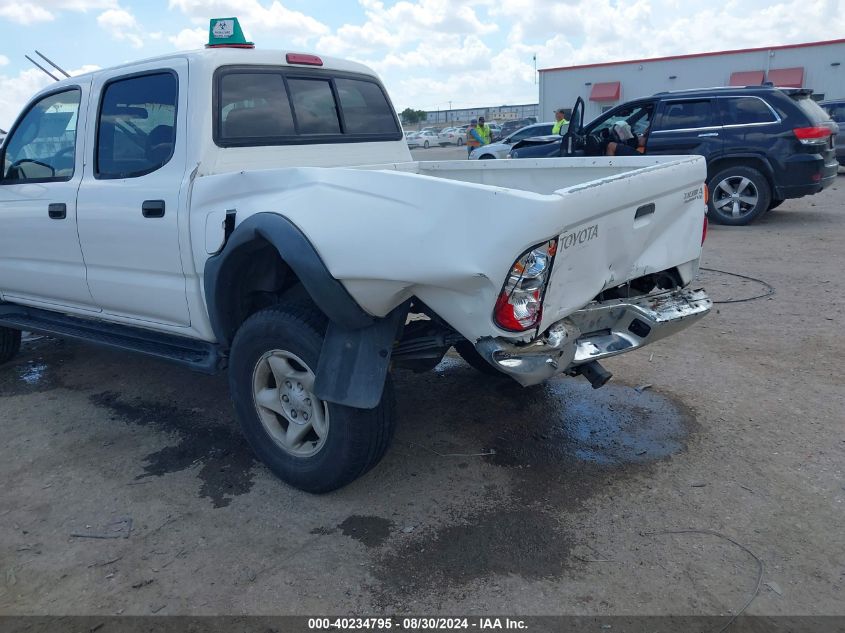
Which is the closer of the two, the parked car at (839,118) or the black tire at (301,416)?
the black tire at (301,416)

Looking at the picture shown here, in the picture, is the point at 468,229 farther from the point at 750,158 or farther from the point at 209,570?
the point at 750,158

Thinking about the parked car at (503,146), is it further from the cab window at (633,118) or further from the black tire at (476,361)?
the black tire at (476,361)

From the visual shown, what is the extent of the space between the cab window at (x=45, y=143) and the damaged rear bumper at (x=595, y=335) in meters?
3.14

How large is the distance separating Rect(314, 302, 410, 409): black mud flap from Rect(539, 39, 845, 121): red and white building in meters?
25.1

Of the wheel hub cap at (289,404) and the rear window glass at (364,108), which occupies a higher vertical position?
the rear window glass at (364,108)

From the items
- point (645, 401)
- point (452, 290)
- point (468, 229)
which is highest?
point (468, 229)

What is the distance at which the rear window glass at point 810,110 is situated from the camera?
9334 mm

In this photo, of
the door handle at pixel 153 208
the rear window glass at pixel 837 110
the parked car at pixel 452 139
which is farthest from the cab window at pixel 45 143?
the parked car at pixel 452 139

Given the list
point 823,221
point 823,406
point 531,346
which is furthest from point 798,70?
point 531,346

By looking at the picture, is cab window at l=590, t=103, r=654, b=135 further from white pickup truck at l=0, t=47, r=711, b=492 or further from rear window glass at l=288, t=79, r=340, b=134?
rear window glass at l=288, t=79, r=340, b=134

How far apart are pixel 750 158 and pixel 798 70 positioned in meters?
23.0

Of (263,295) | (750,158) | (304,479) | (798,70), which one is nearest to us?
(304,479)

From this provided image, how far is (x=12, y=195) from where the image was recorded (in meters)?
4.71

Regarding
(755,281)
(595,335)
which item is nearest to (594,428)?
(595,335)
